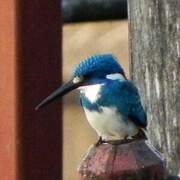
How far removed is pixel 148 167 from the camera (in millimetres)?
2557

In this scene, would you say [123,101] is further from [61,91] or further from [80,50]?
[80,50]

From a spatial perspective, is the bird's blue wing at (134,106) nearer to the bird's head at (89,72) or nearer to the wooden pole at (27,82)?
the bird's head at (89,72)

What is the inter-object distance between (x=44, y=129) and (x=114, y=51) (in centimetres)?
240

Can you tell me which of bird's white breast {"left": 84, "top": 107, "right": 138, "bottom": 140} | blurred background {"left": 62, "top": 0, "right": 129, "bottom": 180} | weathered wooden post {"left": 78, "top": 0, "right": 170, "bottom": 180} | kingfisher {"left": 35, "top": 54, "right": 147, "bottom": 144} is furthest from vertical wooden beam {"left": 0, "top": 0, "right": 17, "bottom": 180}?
blurred background {"left": 62, "top": 0, "right": 129, "bottom": 180}

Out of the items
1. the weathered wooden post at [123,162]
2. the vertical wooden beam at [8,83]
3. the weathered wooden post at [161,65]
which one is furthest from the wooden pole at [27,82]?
the weathered wooden post at [123,162]

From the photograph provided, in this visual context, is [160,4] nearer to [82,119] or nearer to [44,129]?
→ [44,129]

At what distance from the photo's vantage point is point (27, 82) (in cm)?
306

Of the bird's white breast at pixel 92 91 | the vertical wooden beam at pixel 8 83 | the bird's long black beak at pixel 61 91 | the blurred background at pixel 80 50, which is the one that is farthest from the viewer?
the blurred background at pixel 80 50

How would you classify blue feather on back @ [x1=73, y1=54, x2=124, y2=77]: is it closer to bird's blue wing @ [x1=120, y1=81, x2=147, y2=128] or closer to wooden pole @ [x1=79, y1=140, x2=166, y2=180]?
bird's blue wing @ [x1=120, y1=81, x2=147, y2=128]

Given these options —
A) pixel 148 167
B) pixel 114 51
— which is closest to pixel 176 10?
pixel 148 167

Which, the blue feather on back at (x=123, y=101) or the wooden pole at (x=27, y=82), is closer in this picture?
the blue feather on back at (x=123, y=101)

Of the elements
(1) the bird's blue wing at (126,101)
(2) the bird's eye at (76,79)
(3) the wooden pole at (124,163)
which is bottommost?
(3) the wooden pole at (124,163)

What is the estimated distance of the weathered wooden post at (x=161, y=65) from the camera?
288 centimetres

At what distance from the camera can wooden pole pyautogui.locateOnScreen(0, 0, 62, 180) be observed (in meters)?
3.05
